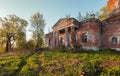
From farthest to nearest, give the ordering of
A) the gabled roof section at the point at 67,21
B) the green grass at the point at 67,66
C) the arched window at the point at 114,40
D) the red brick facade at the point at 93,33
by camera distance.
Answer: the gabled roof section at the point at 67,21
the red brick facade at the point at 93,33
the arched window at the point at 114,40
the green grass at the point at 67,66

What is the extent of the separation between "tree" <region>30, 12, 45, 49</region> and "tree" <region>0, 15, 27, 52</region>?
313 centimetres

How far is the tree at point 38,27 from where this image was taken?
42844 mm

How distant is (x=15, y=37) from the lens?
40531 mm

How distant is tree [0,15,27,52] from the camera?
4016cm

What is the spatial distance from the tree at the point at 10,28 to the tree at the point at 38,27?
3.13 metres

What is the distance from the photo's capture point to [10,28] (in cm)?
4031

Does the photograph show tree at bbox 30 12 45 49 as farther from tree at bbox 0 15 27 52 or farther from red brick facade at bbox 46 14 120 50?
red brick facade at bbox 46 14 120 50

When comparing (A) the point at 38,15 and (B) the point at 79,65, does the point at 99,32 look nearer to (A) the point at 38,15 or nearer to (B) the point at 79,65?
(B) the point at 79,65

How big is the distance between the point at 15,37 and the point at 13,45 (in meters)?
2.83

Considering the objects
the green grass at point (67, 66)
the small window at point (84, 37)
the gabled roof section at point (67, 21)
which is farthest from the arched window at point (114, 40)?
the gabled roof section at point (67, 21)

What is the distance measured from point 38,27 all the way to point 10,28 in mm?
6965

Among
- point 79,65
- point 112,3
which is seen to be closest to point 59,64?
point 79,65

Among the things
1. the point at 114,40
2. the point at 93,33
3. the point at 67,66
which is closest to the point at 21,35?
the point at 93,33

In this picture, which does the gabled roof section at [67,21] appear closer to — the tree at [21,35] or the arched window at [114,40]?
the arched window at [114,40]
